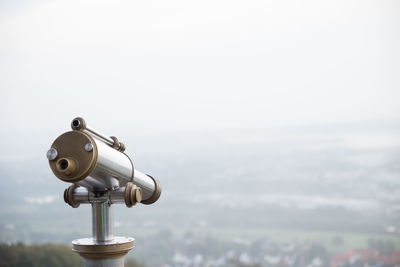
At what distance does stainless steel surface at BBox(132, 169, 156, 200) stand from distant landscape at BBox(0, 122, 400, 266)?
2.71 meters

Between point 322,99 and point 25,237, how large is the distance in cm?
242

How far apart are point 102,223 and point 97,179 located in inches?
3.7

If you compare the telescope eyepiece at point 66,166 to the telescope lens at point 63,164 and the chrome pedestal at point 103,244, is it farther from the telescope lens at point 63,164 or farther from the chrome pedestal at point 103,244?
the chrome pedestal at point 103,244

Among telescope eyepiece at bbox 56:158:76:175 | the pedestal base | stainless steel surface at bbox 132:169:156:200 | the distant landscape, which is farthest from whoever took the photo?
the distant landscape

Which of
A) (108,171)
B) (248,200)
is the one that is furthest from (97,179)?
(248,200)

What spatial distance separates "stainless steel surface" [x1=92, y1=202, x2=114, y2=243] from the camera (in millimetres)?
908

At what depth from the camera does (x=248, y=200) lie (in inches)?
155

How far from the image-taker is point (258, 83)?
405 centimetres

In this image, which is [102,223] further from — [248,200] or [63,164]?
[248,200]

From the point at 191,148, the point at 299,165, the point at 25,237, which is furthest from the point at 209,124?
the point at 25,237

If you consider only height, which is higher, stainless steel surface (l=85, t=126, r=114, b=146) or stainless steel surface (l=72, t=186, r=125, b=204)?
stainless steel surface (l=85, t=126, r=114, b=146)

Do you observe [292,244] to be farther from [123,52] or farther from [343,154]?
[123,52]

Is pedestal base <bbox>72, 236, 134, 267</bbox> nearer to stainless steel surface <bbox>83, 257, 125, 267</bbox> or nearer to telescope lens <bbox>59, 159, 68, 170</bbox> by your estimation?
stainless steel surface <bbox>83, 257, 125, 267</bbox>

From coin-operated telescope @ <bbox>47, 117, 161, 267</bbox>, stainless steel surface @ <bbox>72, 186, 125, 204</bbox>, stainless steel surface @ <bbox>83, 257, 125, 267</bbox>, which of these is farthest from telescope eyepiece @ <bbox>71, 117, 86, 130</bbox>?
stainless steel surface @ <bbox>83, 257, 125, 267</bbox>
